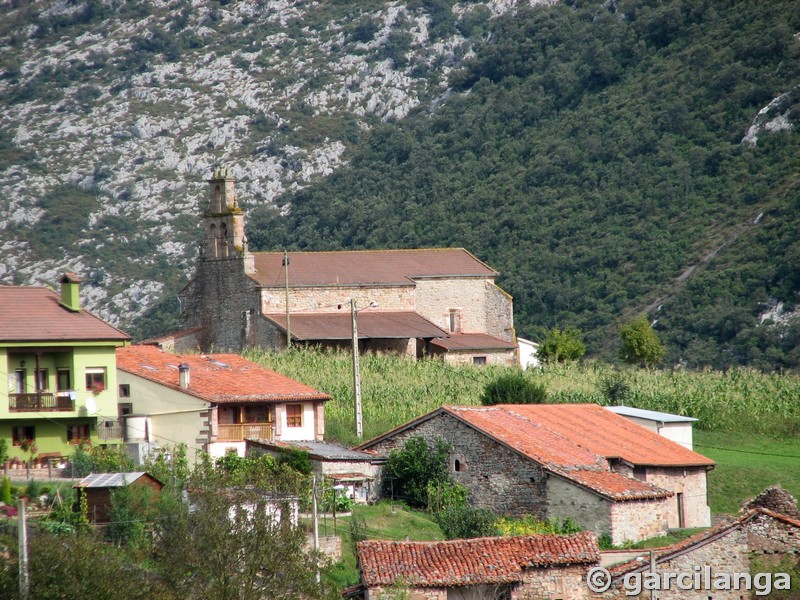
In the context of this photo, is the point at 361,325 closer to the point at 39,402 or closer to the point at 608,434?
the point at 608,434

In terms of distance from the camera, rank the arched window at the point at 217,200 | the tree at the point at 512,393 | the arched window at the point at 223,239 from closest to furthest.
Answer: the tree at the point at 512,393, the arched window at the point at 223,239, the arched window at the point at 217,200

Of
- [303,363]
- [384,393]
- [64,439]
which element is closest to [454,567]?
[64,439]

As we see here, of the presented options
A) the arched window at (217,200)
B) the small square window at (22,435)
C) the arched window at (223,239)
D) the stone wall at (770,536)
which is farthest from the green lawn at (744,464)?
the arched window at (217,200)

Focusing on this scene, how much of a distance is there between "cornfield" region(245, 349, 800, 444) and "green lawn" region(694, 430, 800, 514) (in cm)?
100

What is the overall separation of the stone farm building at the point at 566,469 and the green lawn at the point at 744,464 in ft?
5.17

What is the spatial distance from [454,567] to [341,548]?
11.7 feet

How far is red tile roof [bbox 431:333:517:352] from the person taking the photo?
2461 inches

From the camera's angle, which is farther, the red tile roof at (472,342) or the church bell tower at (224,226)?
the church bell tower at (224,226)

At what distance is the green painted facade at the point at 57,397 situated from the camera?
3734 cm

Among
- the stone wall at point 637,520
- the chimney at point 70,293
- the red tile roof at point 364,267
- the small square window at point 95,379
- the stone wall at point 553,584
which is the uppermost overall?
the red tile roof at point 364,267

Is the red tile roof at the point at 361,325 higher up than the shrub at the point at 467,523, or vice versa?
the red tile roof at the point at 361,325

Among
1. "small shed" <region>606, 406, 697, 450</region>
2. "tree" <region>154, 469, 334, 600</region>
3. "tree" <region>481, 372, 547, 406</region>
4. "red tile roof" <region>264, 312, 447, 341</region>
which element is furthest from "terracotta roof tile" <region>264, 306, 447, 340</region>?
"tree" <region>154, 469, 334, 600</region>

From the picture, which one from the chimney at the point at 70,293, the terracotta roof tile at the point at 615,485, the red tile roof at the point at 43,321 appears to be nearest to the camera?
the terracotta roof tile at the point at 615,485

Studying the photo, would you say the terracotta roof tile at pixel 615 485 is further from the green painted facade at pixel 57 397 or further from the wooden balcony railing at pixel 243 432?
the green painted facade at pixel 57 397
